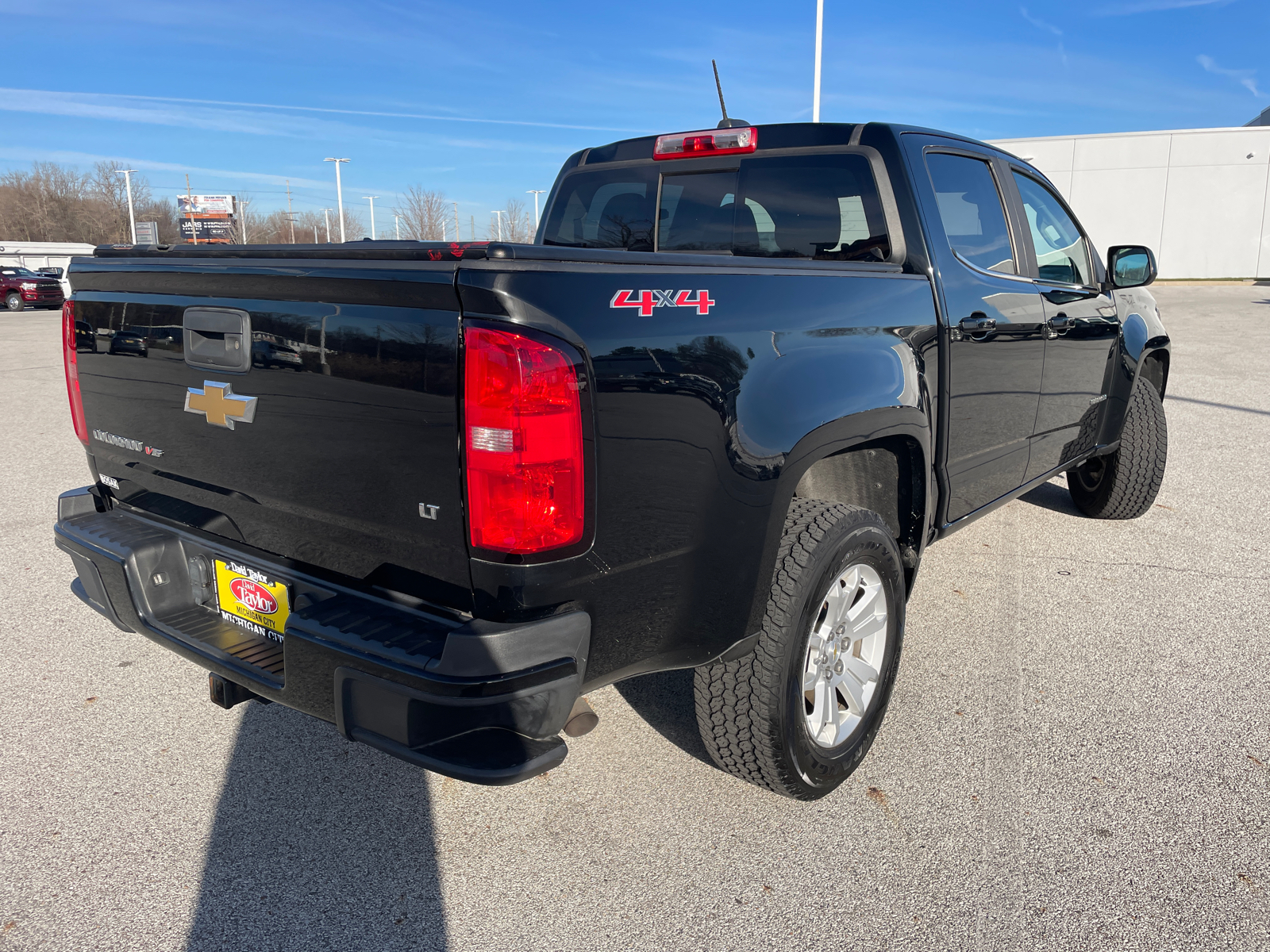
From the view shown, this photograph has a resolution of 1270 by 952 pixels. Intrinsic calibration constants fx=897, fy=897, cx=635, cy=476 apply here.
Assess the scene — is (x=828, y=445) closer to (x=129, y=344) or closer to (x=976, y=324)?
(x=976, y=324)

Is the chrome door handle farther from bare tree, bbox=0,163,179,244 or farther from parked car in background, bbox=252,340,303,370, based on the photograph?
bare tree, bbox=0,163,179,244

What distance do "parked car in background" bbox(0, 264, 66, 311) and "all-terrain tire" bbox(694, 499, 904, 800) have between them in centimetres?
3330

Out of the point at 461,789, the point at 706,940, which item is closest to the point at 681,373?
the point at 706,940

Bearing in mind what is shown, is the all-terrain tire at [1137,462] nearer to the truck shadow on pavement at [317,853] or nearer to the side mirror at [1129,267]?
the side mirror at [1129,267]

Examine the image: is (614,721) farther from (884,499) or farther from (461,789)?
(884,499)

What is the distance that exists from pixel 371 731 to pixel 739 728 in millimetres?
1054

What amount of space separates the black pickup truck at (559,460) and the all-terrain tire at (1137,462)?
2181 millimetres

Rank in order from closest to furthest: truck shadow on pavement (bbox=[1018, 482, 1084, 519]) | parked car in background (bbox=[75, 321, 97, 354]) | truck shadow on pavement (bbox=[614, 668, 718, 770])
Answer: parked car in background (bbox=[75, 321, 97, 354]), truck shadow on pavement (bbox=[614, 668, 718, 770]), truck shadow on pavement (bbox=[1018, 482, 1084, 519])

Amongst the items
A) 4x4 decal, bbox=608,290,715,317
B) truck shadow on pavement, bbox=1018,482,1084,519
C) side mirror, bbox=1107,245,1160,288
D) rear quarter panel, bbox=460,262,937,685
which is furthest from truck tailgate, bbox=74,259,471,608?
truck shadow on pavement, bbox=1018,482,1084,519

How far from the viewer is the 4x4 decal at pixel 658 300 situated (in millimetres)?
1940

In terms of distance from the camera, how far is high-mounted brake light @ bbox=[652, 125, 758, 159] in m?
3.38

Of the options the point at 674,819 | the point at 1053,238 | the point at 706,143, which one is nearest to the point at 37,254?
the point at 706,143

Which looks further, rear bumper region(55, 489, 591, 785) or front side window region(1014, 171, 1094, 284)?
front side window region(1014, 171, 1094, 284)

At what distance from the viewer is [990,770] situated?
9.36 feet
